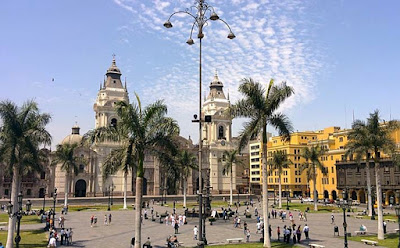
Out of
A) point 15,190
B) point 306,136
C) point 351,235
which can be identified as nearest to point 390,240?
point 351,235

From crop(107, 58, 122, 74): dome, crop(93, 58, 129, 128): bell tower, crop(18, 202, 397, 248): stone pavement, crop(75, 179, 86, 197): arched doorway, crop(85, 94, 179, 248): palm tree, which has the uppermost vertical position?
crop(107, 58, 122, 74): dome

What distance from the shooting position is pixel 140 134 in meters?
19.0

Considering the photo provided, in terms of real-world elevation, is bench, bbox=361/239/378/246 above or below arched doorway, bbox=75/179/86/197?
below

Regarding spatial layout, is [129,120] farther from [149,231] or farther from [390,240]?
[390,240]

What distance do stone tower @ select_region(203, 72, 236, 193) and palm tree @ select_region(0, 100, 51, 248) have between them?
63384 mm

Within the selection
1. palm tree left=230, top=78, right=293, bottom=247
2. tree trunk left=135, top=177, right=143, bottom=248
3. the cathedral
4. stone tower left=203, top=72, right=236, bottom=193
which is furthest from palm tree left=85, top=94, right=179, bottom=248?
stone tower left=203, top=72, right=236, bottom=193

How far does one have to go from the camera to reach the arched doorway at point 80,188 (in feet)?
246

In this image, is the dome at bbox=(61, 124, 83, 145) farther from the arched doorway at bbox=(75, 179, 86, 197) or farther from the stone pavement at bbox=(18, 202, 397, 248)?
the stone pavement at bbox=(18, 202, 397, 248)

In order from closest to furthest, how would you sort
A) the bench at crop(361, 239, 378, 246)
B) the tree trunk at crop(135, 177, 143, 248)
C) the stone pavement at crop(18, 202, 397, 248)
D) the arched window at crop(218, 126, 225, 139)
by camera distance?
the tree trunk at crop(135, 177, 143, 248), the bench at crop(361, 239, 378, 246), the stone pavement at crop(18, 202, 397, 248), the arched window at crop(218, 126, 225, 139)

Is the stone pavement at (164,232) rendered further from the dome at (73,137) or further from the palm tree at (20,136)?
the dome at (73,137)

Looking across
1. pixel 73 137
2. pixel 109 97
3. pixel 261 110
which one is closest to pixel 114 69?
pixel 109 97

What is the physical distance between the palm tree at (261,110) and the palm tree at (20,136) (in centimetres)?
1297

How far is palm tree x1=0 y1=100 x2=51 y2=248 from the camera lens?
2258 centimetres

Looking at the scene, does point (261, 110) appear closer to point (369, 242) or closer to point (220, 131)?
point (369, 242)
